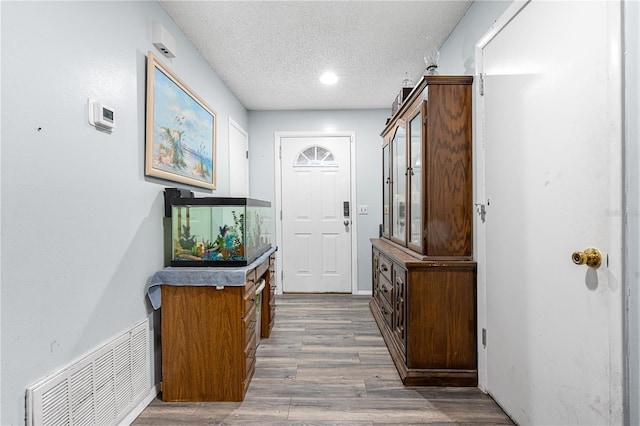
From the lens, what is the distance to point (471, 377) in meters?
1.98

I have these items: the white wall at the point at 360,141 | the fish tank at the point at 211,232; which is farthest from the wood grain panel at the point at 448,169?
the white wall at the point at 360,141

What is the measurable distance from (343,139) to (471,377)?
3052 mm

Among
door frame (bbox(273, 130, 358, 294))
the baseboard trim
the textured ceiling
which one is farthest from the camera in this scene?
door frame (bbox(273, 130, 358, 294))

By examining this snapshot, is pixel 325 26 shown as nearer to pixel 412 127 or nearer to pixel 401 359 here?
pixel 412 127

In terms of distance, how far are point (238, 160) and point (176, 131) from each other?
1.62m

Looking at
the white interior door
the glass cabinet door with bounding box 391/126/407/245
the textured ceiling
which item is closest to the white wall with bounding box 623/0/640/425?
the textured ceiling

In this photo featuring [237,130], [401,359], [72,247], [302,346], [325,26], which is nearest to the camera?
[72,247]

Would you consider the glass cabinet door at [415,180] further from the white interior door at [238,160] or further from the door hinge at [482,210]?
the white interior door at [238,160]

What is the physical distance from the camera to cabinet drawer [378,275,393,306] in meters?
2.53

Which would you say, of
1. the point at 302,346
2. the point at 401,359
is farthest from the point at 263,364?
the point at 401,359

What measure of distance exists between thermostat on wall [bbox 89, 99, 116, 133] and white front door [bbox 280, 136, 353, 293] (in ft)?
9.23

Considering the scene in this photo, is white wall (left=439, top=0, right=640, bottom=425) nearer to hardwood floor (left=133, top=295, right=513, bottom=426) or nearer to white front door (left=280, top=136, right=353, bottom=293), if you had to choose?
hardwood floor (left=133, top=295, right=513, bottom=426)

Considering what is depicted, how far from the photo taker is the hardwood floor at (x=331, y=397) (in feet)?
5.62

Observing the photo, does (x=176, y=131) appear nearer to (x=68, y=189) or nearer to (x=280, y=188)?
(x=68, y=189)
